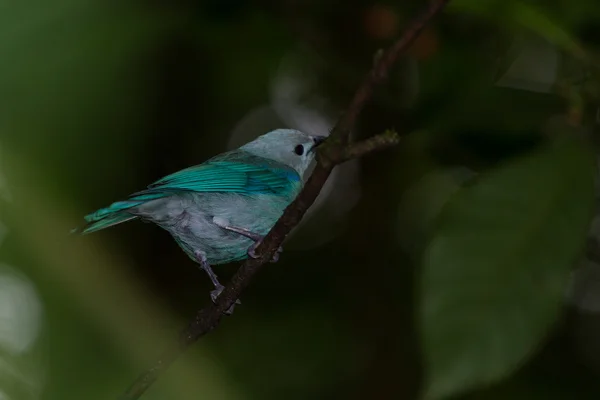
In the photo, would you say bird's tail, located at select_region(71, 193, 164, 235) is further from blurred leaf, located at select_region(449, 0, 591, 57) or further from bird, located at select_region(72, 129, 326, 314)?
blurred leaf, located at select_region(449, 0, 591, 57)

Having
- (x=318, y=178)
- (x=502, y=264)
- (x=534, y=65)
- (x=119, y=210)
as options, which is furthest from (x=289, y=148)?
(x=534, y=65)

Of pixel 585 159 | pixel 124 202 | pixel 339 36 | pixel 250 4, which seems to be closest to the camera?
pixel 124 202

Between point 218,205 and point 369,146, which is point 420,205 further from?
point 369,146

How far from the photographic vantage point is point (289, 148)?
9.35 feet

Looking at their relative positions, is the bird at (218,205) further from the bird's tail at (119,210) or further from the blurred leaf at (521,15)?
the blurred leaf at (521,15)

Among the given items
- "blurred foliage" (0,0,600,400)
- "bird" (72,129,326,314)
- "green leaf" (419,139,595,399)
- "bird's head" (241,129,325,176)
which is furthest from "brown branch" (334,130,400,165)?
"bird's head" (241,129,325,176)

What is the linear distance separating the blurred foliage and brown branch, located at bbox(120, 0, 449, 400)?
0.38 feet

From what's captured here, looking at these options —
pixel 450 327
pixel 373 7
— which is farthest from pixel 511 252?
pixel 373 7

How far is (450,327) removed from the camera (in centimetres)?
201

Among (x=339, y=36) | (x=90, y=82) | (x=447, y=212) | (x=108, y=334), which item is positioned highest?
(x=90, y=82)

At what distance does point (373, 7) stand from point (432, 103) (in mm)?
958

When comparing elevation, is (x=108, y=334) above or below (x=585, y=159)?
above

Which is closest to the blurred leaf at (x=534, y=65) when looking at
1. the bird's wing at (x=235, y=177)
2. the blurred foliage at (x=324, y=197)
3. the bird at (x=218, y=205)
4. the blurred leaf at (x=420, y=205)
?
the blurred foliage at (x=324, y=197)

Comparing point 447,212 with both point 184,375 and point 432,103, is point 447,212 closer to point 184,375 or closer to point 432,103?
point 432,103
